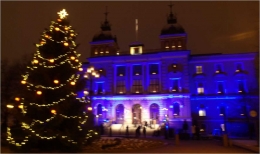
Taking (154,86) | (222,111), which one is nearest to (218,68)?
(222,111)

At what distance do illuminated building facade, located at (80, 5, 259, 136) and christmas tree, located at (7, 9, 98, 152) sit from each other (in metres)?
24.7

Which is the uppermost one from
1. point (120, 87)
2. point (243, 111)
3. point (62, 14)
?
point (62, 14)

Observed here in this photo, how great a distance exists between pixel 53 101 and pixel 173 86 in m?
28.2

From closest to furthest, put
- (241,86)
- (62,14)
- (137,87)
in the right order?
(62,14) < (241,86) < (137,87)

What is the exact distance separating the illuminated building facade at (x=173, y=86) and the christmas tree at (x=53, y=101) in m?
24.7

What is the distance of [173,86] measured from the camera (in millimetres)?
38875

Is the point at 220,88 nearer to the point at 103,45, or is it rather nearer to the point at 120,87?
the point at 120,87

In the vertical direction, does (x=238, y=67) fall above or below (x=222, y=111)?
above

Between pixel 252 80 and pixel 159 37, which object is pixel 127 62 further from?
pixel 252 80

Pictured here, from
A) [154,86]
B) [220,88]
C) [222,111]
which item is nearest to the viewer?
[222,111]

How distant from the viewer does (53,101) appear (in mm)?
12992

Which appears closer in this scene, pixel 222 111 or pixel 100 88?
pixel 222 111

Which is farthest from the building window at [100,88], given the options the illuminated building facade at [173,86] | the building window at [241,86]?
the building window at [241,86]

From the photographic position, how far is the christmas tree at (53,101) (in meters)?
12.6
